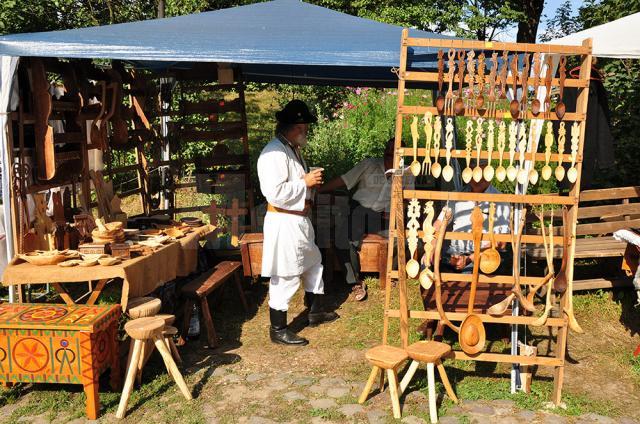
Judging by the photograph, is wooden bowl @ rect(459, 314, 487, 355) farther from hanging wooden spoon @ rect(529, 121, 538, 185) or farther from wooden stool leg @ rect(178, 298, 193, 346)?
wooden stool leg @ rect(178, 298, 193, 346)

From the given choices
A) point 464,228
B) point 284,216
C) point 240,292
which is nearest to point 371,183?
point 464,228

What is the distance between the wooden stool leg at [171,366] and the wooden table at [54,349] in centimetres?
32

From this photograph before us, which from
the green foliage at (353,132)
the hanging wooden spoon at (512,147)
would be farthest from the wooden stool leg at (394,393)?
the green foliage at (353,132)

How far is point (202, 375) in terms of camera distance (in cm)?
388

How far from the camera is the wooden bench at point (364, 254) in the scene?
17.4ft

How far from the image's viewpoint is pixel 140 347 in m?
3.40

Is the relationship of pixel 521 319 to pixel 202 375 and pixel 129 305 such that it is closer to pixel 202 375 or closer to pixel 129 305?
pixel 202 375

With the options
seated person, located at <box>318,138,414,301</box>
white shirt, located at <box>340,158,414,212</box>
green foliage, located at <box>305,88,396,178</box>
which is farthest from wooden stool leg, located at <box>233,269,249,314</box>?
green foliage, located at <box>305,88,396,178</box>

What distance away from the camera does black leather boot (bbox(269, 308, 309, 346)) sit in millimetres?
4406

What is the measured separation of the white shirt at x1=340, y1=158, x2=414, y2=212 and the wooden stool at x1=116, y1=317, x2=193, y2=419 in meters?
2.61

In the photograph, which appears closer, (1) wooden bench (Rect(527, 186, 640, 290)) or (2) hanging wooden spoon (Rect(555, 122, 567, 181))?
(2) hanging wooden spoon (Rect(555, 122, 567, 181))

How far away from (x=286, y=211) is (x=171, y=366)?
144cm

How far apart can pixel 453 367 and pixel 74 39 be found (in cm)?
336

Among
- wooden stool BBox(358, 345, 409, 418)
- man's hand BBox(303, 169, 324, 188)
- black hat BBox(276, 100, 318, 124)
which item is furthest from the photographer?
black hat BBox(276, 100, 318, 124)
